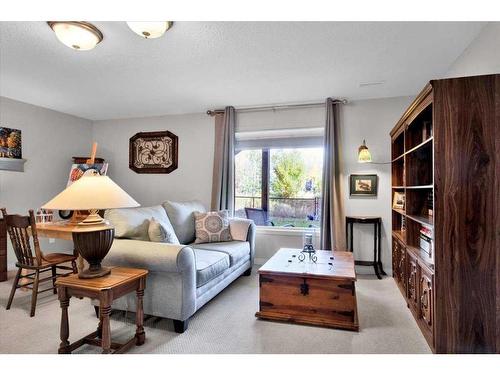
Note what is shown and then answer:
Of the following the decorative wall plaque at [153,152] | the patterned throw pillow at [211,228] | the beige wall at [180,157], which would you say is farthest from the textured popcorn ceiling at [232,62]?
the patterned throw pillow at [211,228]

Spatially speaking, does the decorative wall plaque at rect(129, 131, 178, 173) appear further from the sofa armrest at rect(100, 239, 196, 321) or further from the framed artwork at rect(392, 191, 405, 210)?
the framed artwork at rect(392, 191, 405, 210)

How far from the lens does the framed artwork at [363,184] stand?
4.02 m

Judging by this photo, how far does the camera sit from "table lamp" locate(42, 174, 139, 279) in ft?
6.25

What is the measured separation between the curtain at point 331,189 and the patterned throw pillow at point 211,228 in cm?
135

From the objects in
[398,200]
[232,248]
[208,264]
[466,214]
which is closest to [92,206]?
[208,264]

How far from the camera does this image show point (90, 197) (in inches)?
75.7

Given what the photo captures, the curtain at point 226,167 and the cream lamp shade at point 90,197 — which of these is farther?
the curtain at point 226,167

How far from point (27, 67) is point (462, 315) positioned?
4237mm

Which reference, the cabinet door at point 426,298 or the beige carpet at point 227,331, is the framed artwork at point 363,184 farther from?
the cabinet door at point 426,298

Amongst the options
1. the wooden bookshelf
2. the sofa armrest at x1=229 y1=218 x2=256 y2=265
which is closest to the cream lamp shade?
the sofa armrest at x1=229 y1=218 x2=256 y2=265

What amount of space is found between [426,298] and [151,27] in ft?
9.10

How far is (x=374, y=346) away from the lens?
7.00 ft

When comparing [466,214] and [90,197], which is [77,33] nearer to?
[90,197]
